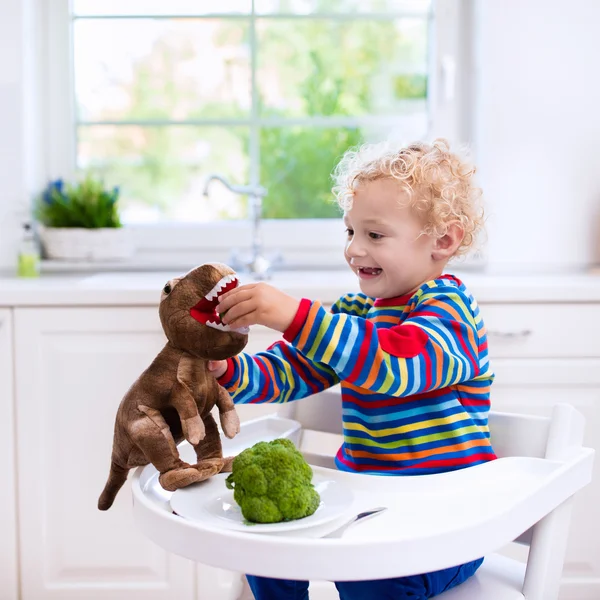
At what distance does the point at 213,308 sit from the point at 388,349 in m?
0.22

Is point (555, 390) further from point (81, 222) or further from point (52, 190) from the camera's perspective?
point (52, 190)

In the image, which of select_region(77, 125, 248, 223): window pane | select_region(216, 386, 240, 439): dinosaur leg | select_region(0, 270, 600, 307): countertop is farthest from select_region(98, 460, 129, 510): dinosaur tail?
select_region(77, 125, 248, 223): window pane

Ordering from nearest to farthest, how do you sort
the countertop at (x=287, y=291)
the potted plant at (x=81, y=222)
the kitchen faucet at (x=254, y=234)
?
the countertop at (x=287, y=291)
the kitchen faucet at (x=254, y=234)
the potted plant at (x=81, y=222)

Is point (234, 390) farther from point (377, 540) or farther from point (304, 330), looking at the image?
point (377, 540)

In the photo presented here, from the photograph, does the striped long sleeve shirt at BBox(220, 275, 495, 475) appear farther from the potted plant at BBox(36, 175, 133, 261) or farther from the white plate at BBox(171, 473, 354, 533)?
the potted plant at BBox(36, 175, 133, 261)

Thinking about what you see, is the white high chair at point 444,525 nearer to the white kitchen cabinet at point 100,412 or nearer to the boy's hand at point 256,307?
the boy's hand at point 256,307

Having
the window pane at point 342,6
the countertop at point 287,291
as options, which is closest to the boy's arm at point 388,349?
the countertop at point 287,291

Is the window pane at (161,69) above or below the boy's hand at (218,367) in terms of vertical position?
above

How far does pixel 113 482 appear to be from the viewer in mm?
1024

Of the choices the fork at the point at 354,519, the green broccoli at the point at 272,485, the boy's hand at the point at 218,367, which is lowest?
the fork at the point at 354,519

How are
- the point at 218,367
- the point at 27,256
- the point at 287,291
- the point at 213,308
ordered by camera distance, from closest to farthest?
the point at 213,308, the point at 218,367, the point at 287,291, the point at 27,256

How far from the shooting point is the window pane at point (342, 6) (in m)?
2.48

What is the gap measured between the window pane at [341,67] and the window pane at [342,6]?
0.03 metres

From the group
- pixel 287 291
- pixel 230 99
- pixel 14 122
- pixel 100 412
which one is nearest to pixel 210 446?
pixel 287 291
